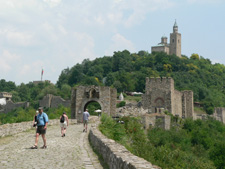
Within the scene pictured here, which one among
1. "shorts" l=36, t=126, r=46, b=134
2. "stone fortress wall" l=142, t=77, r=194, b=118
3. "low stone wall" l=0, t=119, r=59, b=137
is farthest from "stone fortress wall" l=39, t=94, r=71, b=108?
"shorts" l=36, t=126, r=46, b=134

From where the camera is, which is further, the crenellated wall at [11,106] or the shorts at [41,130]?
the crenellated wall at [11,106]

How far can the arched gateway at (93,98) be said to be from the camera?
2888cm

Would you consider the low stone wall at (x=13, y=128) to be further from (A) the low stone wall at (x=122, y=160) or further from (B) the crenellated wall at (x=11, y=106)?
(B) the crenellated wall at (x=11, y=106)

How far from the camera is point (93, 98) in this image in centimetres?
2916

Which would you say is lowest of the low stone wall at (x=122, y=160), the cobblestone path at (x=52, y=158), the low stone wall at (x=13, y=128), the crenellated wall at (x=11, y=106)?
the cobblestone path at (x=52, y=158)

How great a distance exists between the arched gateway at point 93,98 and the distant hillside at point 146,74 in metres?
38.0

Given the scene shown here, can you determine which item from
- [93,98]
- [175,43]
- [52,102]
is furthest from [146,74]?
[93,98]

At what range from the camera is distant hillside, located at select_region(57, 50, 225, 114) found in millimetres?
75500

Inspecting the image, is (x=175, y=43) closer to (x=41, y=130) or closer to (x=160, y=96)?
(x=160, y=96)

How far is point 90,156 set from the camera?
9.43m

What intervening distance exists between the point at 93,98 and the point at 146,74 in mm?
53721

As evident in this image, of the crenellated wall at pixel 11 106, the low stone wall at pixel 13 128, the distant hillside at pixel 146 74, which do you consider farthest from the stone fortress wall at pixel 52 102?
the low stone wall at pixel 13 128

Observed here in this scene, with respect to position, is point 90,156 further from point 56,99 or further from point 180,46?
point 180,46

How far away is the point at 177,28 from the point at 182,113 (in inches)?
3016
